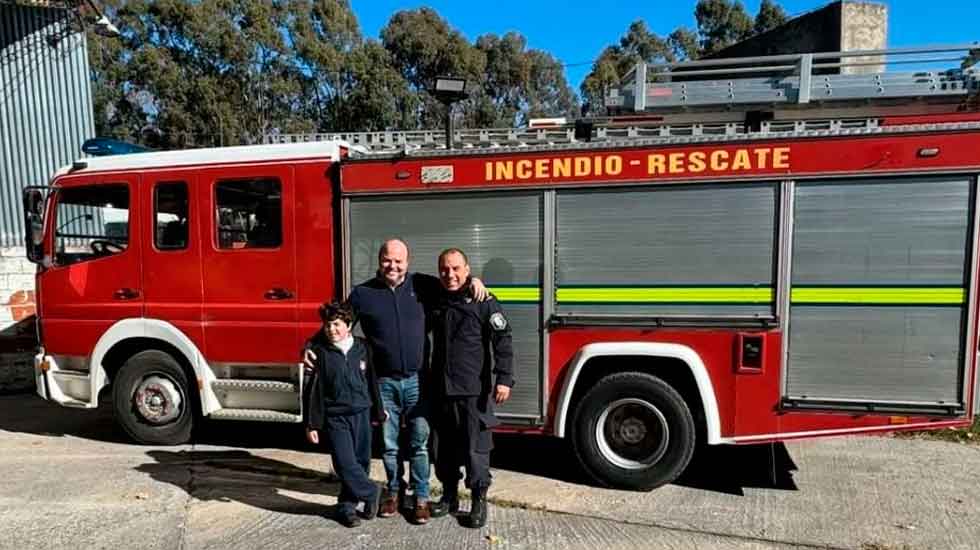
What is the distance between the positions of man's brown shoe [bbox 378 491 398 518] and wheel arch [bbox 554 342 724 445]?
1195 millimetres

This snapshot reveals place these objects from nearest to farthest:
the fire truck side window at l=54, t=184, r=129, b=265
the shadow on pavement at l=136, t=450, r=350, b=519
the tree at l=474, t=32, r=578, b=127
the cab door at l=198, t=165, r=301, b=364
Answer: the shadow on pavement at l=136, t=450, r=350, b=519 → the cab door at l=198, t=165, r=301, b=364 → the fire truck side window at l=54, t=184, r=129, b=265 → the tree at l=474, t=32, r=578, b=127

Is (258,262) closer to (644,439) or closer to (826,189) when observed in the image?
(644,439)

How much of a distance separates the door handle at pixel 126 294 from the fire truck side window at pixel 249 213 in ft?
2.90

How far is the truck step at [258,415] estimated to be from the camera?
17.4 feet

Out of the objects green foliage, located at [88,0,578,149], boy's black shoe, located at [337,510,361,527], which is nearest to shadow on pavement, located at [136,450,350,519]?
boy's black shoe, located at [337,510,361,527]

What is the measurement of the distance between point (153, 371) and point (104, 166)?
176 cm

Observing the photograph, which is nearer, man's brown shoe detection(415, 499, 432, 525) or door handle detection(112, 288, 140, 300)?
man's brown shoe detection(415, 499, 432, 525)

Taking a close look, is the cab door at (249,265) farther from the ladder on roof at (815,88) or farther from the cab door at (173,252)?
the ladder on roof at (815,88)

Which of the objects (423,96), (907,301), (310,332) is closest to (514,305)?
(310,332)

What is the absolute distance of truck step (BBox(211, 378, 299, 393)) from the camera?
17.7 ft

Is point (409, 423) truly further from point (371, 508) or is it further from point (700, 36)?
point (700, 36)

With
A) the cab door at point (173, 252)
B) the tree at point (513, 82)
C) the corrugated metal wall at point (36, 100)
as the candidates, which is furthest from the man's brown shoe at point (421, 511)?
the tree at point (513, 82)

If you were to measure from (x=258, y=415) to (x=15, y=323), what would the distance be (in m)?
5.45

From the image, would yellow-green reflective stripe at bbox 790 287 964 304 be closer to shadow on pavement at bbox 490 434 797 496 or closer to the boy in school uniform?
shadow on pavement at bbox 490 434 797 496
